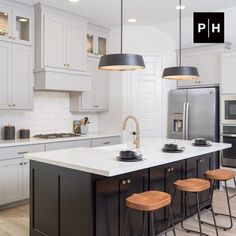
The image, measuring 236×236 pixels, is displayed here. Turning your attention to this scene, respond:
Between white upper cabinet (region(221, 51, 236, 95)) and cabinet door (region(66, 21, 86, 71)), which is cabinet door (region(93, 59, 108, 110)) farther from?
white upper cabinet (region(221, 51, 236, 95))

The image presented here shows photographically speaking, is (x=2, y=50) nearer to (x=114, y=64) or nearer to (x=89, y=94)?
(x=89, y=94)

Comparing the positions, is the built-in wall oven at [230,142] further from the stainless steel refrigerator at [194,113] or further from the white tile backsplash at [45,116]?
the white tile backsplash at [45,116]

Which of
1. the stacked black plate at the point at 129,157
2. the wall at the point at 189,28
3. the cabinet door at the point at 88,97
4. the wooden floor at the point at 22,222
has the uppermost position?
the wall at the point at 189,28

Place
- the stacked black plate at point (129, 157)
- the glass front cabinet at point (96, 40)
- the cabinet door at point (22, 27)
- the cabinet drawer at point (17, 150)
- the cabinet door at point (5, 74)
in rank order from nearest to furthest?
the stacked black plate at point (129, 157) → the cabinet drawer at point (17, 150) → the cabinet door at point (5, 74) → the cabinet door at point (22, 27) → the glass front cabinet at point (96, 40)

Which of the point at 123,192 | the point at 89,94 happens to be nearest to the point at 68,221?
the point at 123,192

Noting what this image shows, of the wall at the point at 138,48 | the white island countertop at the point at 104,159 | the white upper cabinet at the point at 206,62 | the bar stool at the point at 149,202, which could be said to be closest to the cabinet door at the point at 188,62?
the white upper cabinet at the point at 206,62

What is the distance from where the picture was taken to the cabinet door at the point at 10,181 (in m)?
3.99

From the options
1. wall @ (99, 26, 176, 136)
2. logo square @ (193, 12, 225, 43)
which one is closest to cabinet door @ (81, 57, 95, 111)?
wall @ (99, 26, 176, 136)

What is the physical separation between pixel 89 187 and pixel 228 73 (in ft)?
11.8

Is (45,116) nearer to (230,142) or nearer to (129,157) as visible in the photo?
(129,157)

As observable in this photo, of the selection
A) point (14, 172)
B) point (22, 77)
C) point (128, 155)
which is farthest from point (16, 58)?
point (128, 155)

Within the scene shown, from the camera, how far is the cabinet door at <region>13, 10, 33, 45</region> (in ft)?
14.7

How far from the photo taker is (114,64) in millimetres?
2883

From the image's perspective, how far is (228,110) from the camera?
5.02m
